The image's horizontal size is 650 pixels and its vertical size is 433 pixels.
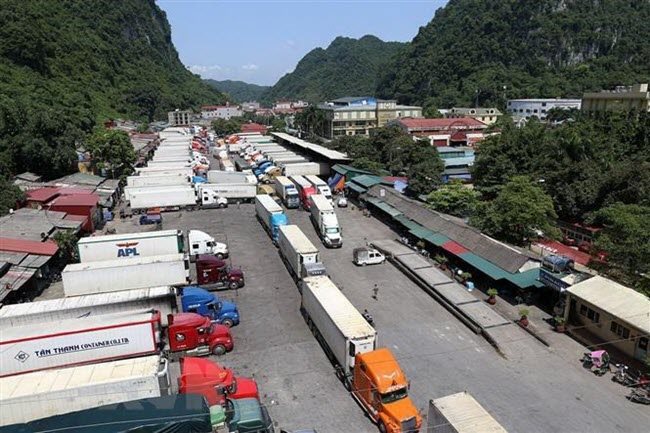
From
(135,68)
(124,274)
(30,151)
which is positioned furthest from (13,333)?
(135,68)

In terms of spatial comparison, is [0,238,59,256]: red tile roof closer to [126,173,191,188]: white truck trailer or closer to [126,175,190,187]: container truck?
[126,173,191,188]: white truck trailer

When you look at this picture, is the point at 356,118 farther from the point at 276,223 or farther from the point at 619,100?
the point at 276,223

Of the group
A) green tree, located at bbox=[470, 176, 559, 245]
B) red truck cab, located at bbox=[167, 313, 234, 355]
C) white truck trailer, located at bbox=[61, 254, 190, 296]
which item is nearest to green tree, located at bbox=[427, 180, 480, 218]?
green tree, located at bbox=[470, 176, 559, 245]

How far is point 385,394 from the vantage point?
13797 mm

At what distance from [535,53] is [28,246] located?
14876 centimetres

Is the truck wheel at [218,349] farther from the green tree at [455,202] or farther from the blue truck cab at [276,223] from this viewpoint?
the green tree at [455,202]

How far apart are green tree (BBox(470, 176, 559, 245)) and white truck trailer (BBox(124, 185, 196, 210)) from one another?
24.5 meters

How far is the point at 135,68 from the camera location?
155750mm

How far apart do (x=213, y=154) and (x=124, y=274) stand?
5677cm

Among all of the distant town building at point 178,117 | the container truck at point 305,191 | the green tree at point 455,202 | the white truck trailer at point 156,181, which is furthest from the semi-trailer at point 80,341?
the distant town building at point 178,117

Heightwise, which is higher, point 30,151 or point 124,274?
point 30,151

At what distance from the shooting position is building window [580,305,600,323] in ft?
61.7

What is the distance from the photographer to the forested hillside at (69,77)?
46.1 metres

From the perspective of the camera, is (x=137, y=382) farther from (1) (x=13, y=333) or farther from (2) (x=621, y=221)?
(2) (x=621, y=221)
